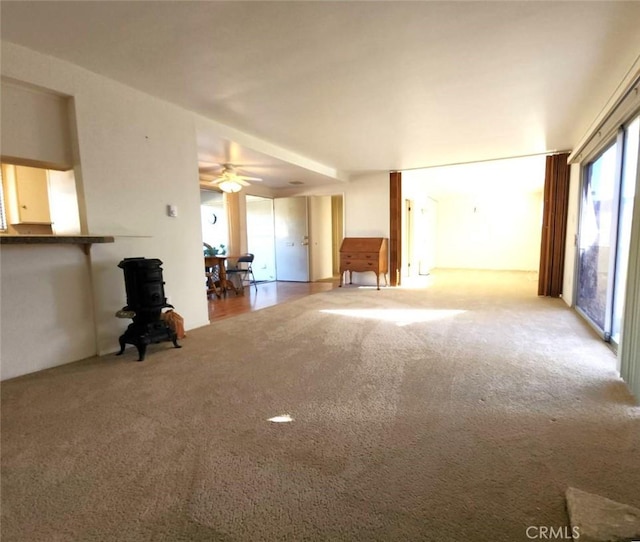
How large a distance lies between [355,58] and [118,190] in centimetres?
236

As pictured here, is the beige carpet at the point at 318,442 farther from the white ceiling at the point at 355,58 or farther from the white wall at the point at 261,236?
the white wall at the point at 261,236

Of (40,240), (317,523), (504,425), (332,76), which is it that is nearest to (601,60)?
(332,76)

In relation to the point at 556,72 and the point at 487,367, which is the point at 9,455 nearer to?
the point at 487,367

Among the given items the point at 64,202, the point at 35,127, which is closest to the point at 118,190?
the point at 64,202

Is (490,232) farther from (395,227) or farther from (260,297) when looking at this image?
(260,297)

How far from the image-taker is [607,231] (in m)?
3.39

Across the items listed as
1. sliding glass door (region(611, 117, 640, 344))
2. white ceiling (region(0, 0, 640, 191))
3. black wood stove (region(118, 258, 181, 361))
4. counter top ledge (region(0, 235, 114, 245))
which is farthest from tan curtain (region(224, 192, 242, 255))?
sliding glass door (region(611, 117, 640, 344))

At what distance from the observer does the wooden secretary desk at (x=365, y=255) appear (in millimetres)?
6504

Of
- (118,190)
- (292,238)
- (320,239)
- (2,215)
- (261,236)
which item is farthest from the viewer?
(320,239)

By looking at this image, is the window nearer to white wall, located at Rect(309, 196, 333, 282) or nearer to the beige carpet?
the beige carpet

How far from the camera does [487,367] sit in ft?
8.27

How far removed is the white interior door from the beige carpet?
477 cm

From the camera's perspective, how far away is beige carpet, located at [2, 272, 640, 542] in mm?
1188

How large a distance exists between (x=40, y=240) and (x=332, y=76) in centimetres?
259
